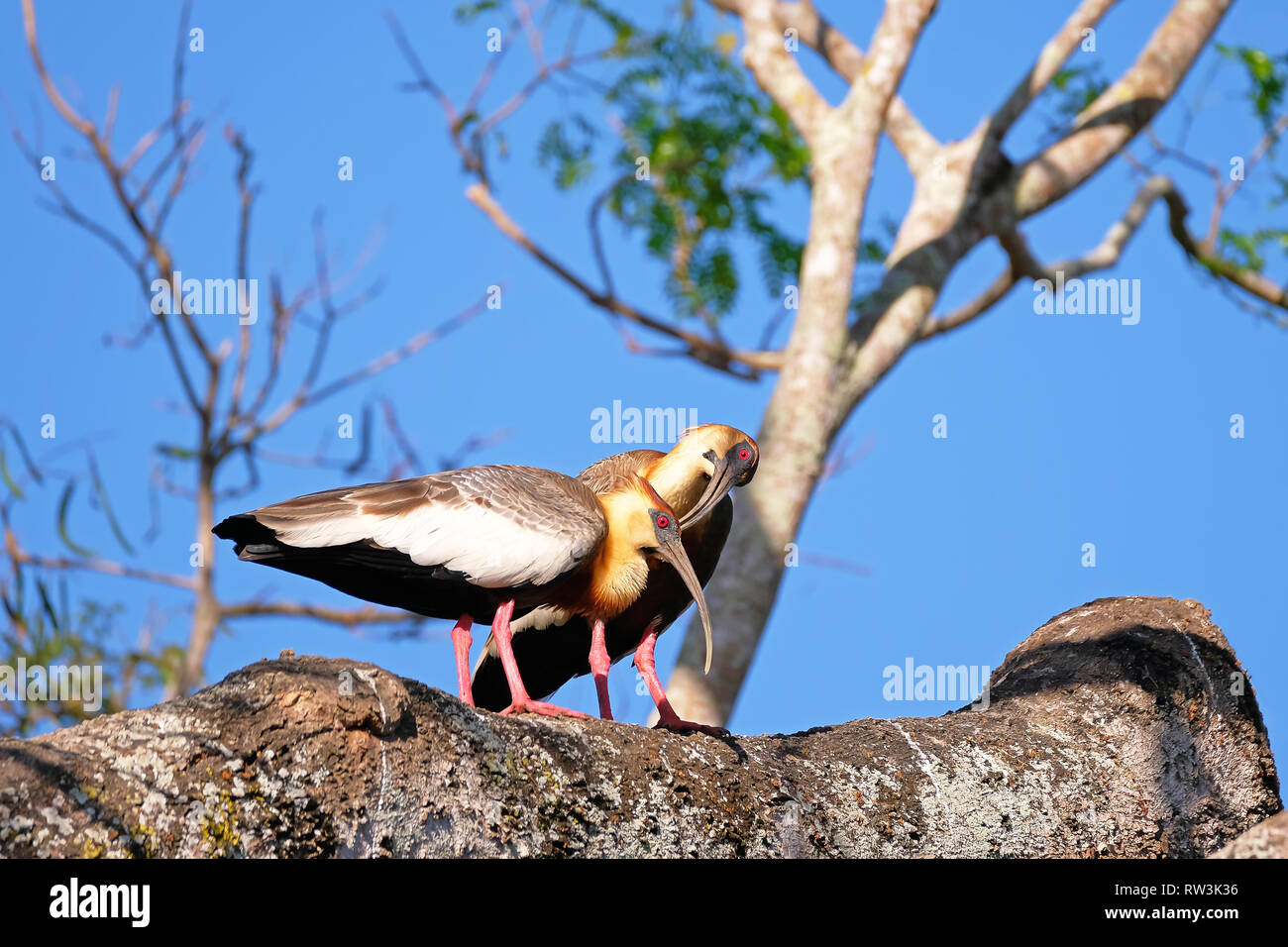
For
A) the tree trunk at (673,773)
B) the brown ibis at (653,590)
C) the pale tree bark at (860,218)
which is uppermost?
the pale tree bark at (860,218)

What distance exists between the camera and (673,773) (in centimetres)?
337

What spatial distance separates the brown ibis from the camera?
4.92 meters

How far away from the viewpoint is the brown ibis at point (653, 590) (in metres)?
4.92

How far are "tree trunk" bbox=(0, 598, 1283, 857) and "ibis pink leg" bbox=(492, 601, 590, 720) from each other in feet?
2.33

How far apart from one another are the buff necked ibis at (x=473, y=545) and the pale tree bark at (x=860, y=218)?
264 centimetres

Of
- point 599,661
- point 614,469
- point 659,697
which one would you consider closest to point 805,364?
point 614,469

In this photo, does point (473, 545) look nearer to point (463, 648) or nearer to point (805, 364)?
point (463, 648)

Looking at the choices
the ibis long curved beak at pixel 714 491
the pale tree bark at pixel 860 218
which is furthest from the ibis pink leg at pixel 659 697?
the pale tree bark at pixel 860 218

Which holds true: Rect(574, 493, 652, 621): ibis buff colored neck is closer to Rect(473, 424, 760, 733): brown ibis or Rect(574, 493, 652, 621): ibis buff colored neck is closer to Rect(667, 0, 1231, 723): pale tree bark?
Rect(473, 424, 760, 733): brown ibis

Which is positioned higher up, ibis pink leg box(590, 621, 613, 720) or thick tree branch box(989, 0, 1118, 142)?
thick tree branch box(989, 0, 1118, 142)

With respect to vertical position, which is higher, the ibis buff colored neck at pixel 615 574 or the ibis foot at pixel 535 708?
the ibis buff colored neck at pixel 615 574

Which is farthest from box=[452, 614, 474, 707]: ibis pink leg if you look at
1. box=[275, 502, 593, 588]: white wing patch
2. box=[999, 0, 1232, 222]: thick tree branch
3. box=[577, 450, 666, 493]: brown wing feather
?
box=[999, 0, 1232, 222]: thick tree branch

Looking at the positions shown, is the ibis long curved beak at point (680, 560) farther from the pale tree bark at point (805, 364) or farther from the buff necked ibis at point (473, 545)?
the pale tree bark at point (805, 364)
